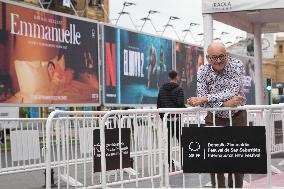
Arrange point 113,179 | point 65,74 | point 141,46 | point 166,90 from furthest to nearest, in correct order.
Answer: point 141,46, point 65,74, point 166,90, point 113,179

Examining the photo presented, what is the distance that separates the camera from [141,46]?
2283 centimetres

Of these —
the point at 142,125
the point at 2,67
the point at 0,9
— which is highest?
the point at 0,9

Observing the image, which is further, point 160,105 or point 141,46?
point 141,46

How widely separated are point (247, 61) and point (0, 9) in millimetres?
21518

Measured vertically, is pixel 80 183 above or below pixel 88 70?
below

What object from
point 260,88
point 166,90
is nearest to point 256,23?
point 260,88

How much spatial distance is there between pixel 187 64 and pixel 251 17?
13527 millimetres

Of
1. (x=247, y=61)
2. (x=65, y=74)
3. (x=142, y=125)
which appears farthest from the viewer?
(x=247, y=61)

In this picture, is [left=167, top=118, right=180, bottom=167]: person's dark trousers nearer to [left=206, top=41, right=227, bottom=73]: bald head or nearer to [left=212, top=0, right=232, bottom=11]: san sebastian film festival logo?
[left=206, top=41, right=227, bottom=73]: bald head

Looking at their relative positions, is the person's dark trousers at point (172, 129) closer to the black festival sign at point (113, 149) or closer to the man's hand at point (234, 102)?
the black festival sign at point (113, 149)

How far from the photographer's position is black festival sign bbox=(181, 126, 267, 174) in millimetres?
5375

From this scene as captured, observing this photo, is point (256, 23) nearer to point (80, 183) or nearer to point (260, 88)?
point (260, 88)

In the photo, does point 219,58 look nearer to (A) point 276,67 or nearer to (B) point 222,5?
(B) point 222,5

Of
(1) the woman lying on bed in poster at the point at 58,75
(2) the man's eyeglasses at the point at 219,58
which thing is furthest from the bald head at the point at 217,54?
(1) the woman lying on bed in poster at the point at 58,75
